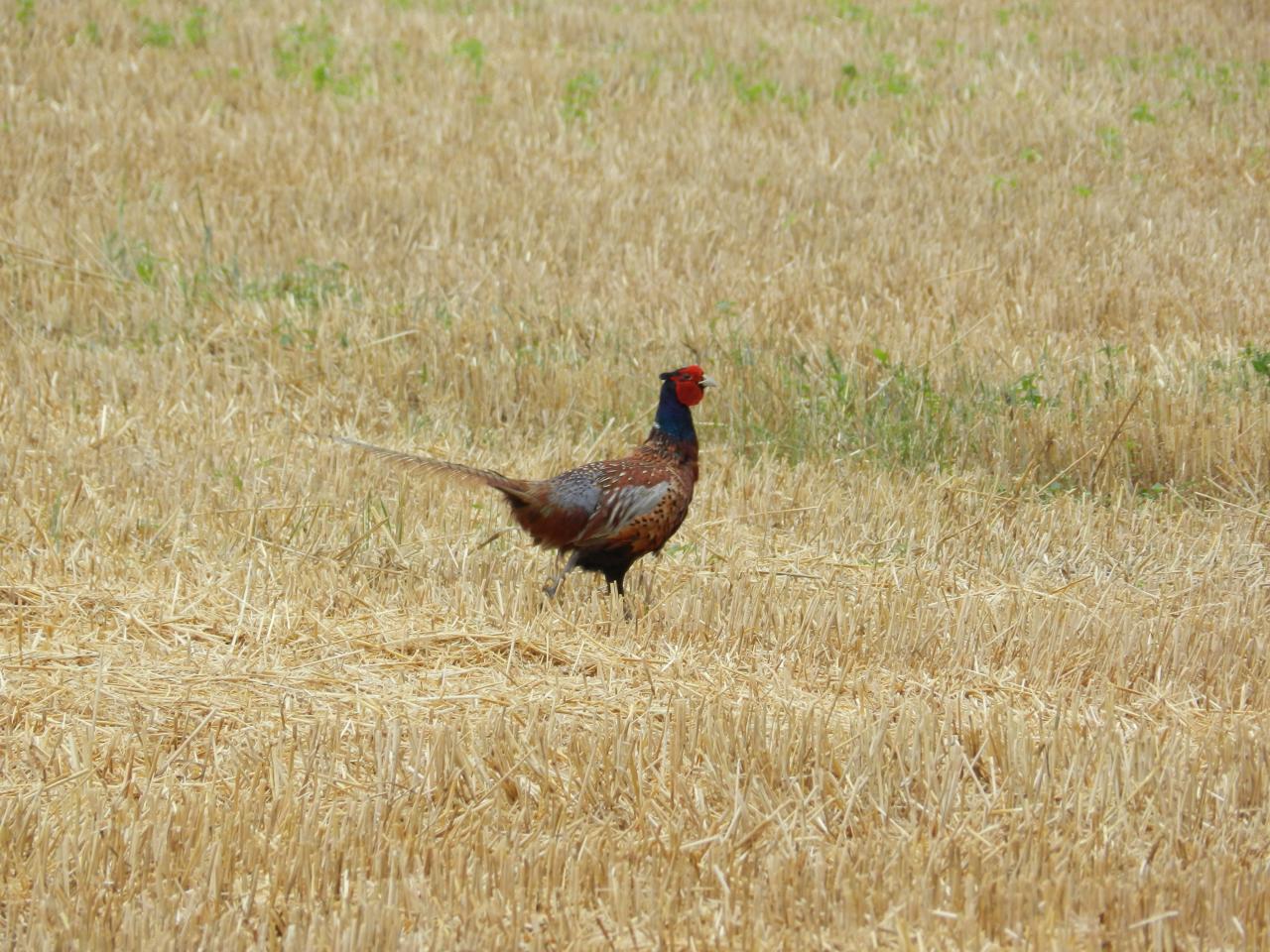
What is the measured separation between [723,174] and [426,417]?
4855 mm

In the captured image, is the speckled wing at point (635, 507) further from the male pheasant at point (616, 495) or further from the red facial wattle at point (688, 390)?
the red facial wattle at point (688, 390)

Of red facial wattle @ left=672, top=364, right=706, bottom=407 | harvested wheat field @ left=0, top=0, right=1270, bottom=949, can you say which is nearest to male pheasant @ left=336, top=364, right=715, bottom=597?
red facial wattle @ left=672, top=364, right=706, bottom=407

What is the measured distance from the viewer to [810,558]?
6340 millimetres

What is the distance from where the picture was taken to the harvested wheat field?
356cm

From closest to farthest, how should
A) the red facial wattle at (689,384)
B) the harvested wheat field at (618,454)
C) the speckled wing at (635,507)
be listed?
the harvested wheat field at (618,454) < the speckled wing at (635,507) < the red facial wattle at (689,384)

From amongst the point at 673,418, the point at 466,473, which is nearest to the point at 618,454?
the point at 673,418

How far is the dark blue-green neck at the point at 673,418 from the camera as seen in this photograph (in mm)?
5711

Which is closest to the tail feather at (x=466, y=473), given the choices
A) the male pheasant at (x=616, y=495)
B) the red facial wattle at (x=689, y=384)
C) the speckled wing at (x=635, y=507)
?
the male pheasant at (x=616, y=495)

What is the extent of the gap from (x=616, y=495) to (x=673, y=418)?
44 centimetres

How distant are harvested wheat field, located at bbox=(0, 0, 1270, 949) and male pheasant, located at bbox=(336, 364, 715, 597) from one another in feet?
1.00

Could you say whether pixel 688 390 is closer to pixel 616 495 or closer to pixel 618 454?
pixel 616 495

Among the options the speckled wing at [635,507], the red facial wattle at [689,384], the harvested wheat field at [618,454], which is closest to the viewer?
the harvested wheat field at [618,454]

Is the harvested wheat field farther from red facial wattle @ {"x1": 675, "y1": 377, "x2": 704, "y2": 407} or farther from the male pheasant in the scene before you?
red facial wattle @ {"x1": 675, "y1": 377, "x2": 704, "y2": 407}

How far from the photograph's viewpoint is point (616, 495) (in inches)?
215
